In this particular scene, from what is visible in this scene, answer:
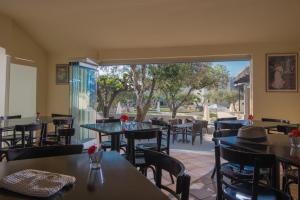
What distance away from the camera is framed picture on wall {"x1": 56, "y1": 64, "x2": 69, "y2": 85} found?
18.5ft

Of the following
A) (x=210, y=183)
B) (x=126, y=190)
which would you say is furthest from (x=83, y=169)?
(x=210, y=183)

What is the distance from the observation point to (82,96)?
5.62 m

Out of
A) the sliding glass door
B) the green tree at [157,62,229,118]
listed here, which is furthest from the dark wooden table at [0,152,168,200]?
the green tree at [157,62,229,118]

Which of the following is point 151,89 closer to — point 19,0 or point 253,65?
point 253,65

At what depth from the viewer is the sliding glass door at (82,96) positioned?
5453 mm

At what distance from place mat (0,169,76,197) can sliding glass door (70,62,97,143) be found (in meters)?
4.32

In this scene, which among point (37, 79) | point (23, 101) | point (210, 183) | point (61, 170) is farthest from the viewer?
point (37, 79)

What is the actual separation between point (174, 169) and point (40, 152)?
953mm

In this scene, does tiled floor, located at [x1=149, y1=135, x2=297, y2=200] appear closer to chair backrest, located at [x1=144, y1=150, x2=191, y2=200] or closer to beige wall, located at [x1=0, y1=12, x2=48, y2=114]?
chair backrest, located at [x1=144, y1=150, x2=191, y2=200]

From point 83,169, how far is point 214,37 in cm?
382

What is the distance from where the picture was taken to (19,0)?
156 inches

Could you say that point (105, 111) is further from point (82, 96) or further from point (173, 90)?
point (173, 90)

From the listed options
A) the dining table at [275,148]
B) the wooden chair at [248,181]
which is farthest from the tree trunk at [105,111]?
the wooden chair at [248,181]

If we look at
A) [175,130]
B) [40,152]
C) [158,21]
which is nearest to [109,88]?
[175,130]
